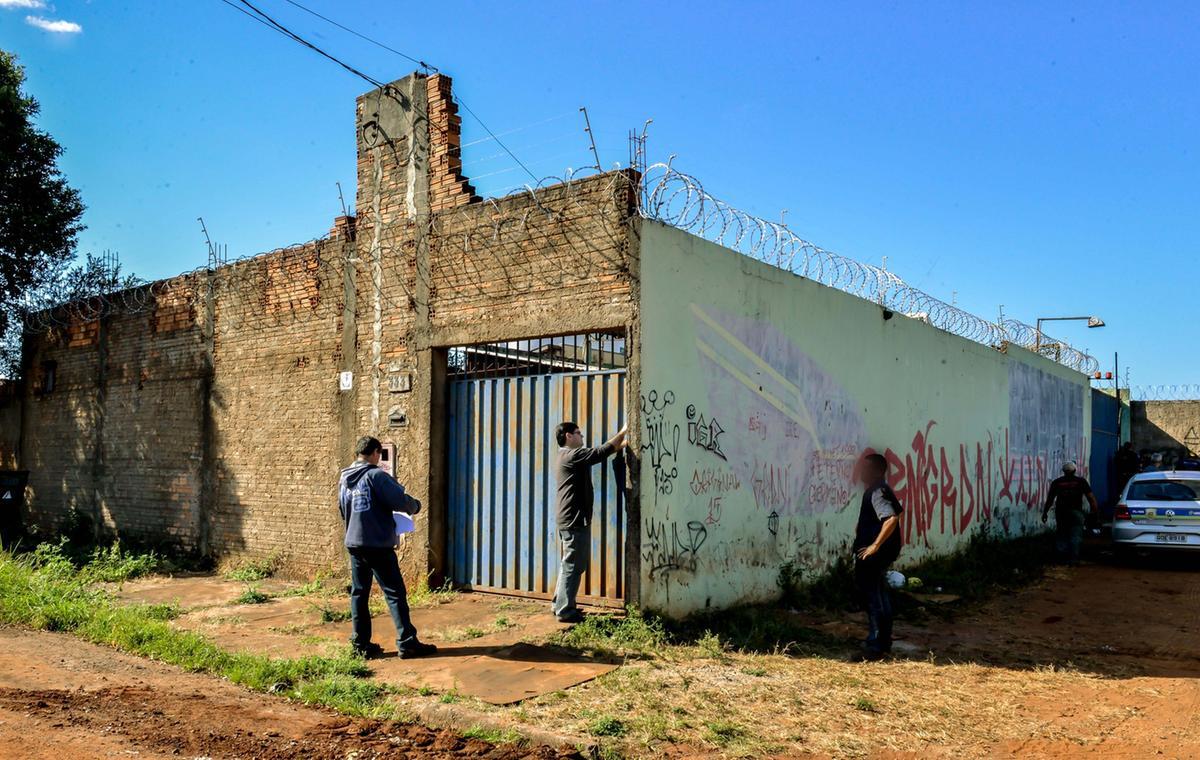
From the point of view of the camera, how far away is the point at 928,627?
27.6ft

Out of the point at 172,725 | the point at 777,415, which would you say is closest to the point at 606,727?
the point at 172,725

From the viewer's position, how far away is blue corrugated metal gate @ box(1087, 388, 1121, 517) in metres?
21.9

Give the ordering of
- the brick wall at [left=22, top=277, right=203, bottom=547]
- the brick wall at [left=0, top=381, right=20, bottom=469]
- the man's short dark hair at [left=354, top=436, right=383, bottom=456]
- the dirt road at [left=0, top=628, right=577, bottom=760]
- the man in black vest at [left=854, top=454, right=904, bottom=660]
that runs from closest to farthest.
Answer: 1. the dirt road at [left=0, top=628, right=577, bottom=760]
2. the man's short dark hair at [left=354, top=436, right=383, bottom=456]
3. the man in black vest at [left=854, top=454, right=904, bottom=660]
4. the brick wall at [left=22, top=277, right=203, bottom=547]
5. the brick wall at [left=0, top=381, right=20, bottom=469]

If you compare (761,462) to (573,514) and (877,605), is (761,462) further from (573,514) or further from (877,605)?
(573,514)

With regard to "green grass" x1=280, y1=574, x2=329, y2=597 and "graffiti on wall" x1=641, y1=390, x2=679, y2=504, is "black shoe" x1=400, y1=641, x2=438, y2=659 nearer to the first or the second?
"graffiti on wall" x1=641, y1=390, x2=679, y2=504

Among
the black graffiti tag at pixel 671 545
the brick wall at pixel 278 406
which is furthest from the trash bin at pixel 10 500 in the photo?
the black graffiti tag at pixel 671 545

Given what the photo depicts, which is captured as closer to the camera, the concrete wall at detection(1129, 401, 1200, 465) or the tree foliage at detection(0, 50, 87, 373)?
the tree foliage at detection(0, 50, 87, 373)

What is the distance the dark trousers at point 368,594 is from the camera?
21.3 feet

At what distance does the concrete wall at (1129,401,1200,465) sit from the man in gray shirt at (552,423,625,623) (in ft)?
82.2

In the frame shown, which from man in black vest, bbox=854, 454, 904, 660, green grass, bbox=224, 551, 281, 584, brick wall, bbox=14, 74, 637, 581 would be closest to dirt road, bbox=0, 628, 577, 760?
brick wall, bbox=14, 74, 637, 581

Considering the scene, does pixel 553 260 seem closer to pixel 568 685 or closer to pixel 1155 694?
pixel 568 685

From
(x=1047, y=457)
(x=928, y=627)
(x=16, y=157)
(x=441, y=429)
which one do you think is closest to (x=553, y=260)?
(x=441, y=429)

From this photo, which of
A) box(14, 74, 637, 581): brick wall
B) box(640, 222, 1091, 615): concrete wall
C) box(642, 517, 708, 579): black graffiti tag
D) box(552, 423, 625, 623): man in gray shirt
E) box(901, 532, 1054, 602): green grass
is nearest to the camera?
box(552, 423, 625, 623): man in gray shirt

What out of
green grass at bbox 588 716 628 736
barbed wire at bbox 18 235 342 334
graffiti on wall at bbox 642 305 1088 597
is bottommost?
green grass at bbox 588 716 628 736
